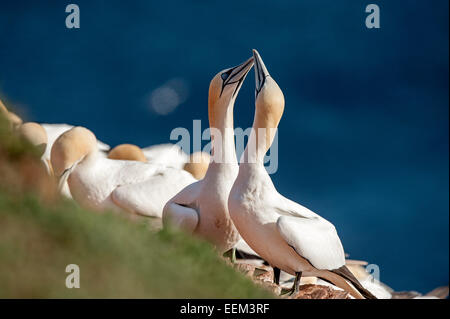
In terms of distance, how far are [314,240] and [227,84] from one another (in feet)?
6.26

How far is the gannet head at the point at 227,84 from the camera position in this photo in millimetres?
6770

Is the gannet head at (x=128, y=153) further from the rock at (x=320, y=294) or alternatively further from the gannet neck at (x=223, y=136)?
the rock at (x=320, y=294)

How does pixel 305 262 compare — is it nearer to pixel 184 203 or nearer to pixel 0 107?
pixel 184 203

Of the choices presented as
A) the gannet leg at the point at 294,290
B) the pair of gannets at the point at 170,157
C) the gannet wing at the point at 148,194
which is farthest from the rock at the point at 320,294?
the pair of gannets at the point at 170,157

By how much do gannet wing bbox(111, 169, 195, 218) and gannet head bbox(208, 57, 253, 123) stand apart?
8.51 ft

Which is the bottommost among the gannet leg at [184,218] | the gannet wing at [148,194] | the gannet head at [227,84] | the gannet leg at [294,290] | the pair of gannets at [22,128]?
the gannet leg at [294,290]

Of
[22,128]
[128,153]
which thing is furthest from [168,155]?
[22,128]

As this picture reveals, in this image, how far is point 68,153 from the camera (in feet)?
30.1

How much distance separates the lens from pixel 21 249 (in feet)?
10.2

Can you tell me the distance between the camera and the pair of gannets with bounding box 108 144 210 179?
12.9 meters

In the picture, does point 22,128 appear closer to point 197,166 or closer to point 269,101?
point 269,101

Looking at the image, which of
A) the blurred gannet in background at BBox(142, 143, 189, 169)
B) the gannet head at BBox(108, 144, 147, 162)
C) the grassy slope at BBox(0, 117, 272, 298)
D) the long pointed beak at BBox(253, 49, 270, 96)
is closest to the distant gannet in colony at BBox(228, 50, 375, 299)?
the long pointed beak at BBox(253, 49, 270, 96)

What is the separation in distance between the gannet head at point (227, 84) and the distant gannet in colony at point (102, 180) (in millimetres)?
2632
